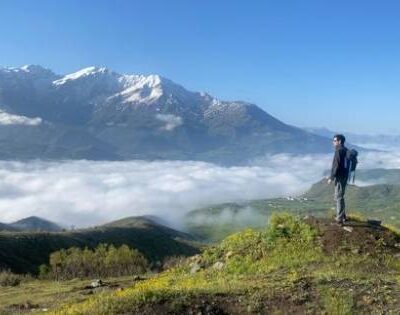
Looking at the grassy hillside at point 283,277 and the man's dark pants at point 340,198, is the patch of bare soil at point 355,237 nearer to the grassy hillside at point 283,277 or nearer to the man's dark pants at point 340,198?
the grassy hillside at point 283,277

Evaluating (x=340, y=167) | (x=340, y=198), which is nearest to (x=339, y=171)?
(x=340, y=167)

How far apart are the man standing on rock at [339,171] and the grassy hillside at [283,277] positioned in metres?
1.22

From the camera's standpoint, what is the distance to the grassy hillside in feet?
60.5

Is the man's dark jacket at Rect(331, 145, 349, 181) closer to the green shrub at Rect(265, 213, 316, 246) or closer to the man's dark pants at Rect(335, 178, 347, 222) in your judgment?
the man's dark pants at Rect(335, 178, 347, 222)

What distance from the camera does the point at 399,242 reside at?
28.3 meters

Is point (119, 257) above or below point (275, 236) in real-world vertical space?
below

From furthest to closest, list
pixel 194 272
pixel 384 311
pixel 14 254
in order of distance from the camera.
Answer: pixel 14 254 → pixel 194 272 → pixel 384 311

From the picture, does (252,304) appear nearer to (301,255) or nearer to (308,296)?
(308,296)

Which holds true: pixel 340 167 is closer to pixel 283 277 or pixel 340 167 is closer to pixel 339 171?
pixel 339 171

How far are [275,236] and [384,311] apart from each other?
11250 mm

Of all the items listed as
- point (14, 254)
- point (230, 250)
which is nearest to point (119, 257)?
point (14, 254)

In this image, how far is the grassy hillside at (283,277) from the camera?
18453 millimetres

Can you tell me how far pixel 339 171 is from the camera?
28.0 m

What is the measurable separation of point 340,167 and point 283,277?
7281mm
